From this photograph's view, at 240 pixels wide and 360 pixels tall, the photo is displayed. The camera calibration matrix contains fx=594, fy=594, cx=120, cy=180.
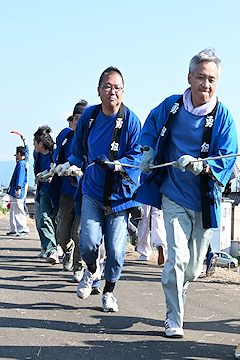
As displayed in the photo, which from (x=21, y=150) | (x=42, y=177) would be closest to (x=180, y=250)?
(x=42, y=177)

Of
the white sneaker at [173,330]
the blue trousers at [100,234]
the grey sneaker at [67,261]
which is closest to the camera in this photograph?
the white sneaker at [173,330]

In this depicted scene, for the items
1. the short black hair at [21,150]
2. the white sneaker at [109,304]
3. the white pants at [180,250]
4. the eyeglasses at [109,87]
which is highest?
the eyeglasses at [109,87]

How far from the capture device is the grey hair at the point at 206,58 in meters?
4.80

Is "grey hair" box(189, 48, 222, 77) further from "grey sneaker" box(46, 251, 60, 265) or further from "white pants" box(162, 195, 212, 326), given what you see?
"grey sneaker" box(46, 251, 60, 265)

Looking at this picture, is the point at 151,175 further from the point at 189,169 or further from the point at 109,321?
the point at 109,321

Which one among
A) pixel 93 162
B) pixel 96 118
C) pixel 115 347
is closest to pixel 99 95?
pixel 96 118

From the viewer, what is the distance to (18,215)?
14211 mm

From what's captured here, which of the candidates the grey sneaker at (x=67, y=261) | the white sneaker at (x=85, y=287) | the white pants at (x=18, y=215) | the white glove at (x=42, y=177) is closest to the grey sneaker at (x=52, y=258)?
the grey sneaker at (x=67, y=261)

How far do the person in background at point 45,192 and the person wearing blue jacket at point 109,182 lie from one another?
3.24 meters

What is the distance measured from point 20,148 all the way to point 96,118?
811 centimetres

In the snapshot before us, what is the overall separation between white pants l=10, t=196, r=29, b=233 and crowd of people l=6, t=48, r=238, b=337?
6498 millimetres

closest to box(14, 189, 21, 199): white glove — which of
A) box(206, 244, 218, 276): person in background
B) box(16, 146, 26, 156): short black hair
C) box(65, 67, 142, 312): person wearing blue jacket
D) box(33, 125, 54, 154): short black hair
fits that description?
box(16, 146, 26, 156): short black hair

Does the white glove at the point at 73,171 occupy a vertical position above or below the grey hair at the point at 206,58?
below

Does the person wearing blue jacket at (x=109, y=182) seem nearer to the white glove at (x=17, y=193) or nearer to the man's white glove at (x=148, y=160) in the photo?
the man's white glove at (x=148, y=160)
